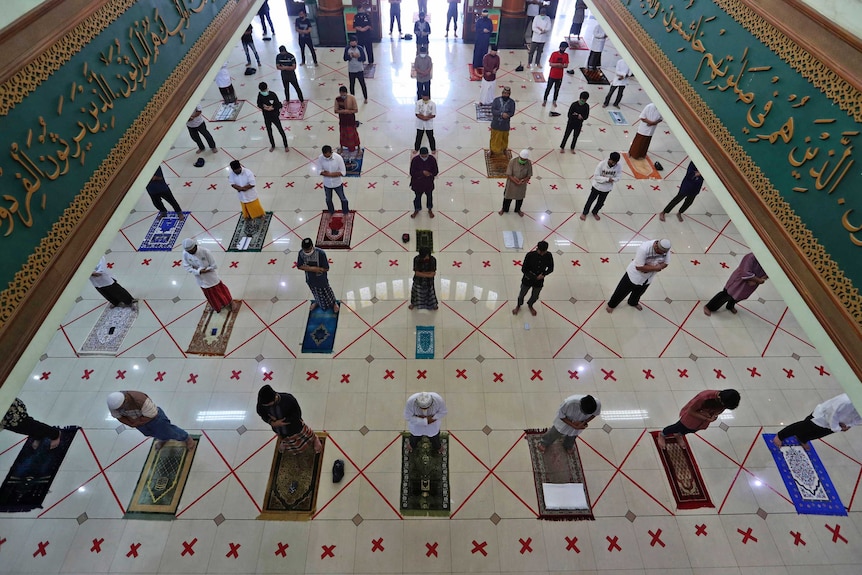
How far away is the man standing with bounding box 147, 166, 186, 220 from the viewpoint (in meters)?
6.75

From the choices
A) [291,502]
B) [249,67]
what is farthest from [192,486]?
[249,67]

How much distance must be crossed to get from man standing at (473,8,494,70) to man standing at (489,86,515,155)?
4.07m

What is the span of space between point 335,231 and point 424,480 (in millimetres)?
4289

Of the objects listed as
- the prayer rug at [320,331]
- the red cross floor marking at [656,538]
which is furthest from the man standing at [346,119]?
the red cross floor marking at [656,538]

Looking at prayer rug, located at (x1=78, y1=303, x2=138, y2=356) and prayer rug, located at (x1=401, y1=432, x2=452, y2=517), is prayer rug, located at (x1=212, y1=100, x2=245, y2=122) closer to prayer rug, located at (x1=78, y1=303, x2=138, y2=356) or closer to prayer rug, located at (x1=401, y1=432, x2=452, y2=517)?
prayer rug, located at (x1=78, y1=303, x2=138, y2=356)

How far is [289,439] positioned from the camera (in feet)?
14.3

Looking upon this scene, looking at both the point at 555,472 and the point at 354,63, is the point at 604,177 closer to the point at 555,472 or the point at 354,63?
the point at 555,472

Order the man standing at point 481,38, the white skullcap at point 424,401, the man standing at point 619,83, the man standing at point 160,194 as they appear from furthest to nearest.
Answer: the man standing at point 481,38
the man standing at point 619,83
the man standing at point 160,194
the white skullcap at point 424,401

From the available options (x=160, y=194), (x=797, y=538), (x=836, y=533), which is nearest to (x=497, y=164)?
(x=160, y=194)

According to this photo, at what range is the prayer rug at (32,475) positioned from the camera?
4.38 meters

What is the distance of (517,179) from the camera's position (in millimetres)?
6734

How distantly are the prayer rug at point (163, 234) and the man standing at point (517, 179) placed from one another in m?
5.59

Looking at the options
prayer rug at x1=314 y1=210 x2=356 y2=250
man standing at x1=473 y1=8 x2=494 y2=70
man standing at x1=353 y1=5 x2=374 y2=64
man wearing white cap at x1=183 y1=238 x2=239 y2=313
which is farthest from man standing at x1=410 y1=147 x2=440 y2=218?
man standing at x1=353 y1=5 x2=374 y2=64

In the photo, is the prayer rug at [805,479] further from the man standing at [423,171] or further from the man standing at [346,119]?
the man standing at [346,119]
